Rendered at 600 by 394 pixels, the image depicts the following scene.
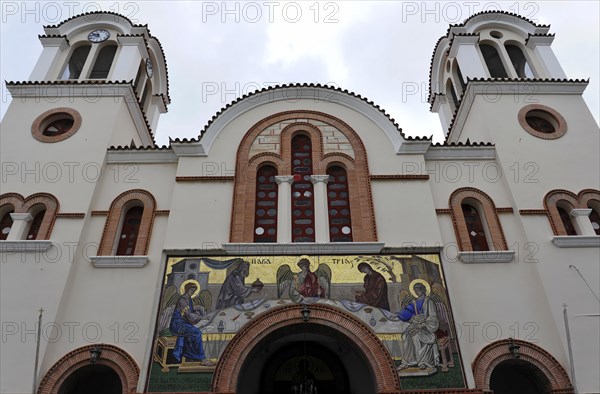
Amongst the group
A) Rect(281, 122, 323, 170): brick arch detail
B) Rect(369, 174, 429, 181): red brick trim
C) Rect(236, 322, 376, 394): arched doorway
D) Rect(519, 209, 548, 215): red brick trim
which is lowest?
Rect(236, 322, 376, 394): arched doorway

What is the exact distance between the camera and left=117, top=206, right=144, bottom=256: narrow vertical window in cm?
1241

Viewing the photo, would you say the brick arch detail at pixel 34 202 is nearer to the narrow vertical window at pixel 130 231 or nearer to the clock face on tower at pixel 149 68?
the narrow vertical window at pixel 130 231

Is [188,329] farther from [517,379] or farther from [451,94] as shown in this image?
[451,94]

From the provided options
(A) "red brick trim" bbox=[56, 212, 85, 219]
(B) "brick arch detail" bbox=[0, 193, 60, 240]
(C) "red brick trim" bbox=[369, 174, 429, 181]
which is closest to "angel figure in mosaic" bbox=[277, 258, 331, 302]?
(C) "red brick trim" bbox=[369, 174, 429, 181]

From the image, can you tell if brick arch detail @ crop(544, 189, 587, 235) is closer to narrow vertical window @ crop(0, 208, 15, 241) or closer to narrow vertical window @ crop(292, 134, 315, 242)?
narrow vertical window @ crop(292, 134, 315, 242)

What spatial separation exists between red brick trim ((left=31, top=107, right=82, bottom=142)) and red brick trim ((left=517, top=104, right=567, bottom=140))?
1275 cm

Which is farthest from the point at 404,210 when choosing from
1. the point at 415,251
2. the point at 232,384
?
the point at 232,384

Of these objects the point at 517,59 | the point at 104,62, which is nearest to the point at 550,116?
the point at 517,59

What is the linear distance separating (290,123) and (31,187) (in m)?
7.02

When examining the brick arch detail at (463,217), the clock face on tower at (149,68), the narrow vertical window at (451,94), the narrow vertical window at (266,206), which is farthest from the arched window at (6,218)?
the narrow vertical window at (451,94)

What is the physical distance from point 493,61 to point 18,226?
15.9m

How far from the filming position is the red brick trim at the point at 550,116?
13930mm

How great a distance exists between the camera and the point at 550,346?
10.7m

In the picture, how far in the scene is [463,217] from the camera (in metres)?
12.6
